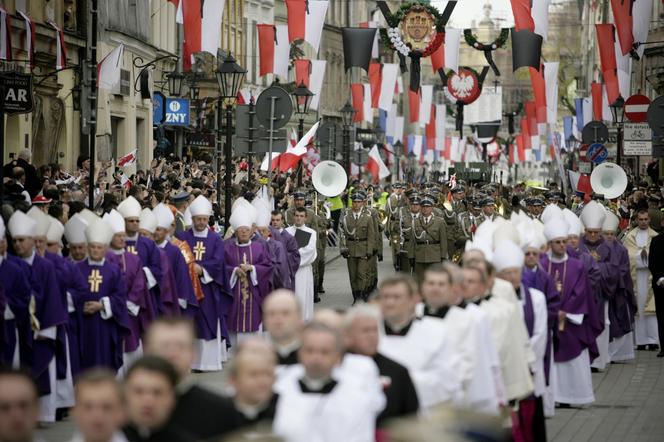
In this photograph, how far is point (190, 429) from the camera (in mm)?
7258

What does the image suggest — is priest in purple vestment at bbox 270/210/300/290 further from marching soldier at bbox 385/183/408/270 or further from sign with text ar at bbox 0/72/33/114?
marching soldier at bbox 385/183/408/270

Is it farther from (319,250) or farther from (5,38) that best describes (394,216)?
(5,38)

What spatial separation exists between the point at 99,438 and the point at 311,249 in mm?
16444

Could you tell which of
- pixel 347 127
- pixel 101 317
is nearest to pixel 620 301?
pixel 101 317

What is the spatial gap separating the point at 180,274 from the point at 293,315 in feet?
30.2

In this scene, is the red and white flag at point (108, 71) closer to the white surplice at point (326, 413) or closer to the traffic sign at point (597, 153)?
the traffic sign at point (597, 153)

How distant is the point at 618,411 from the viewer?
1541cm

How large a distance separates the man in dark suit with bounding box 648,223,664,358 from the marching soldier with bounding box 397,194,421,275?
23.0ft

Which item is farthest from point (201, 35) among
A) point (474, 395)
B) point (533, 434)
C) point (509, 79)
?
point (509, 79)

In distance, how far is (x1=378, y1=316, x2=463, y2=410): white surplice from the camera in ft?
31.6

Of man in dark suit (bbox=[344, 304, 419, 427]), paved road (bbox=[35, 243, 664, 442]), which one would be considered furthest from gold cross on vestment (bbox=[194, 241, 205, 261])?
man in dark suit (bbox=[344, 304, 419, 427])

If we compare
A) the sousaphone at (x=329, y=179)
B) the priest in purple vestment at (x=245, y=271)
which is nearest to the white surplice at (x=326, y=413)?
the priest in purple vestment at (x=245, y=271)

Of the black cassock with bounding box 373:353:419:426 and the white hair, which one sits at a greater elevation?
the white hair

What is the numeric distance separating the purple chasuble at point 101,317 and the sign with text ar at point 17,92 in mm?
5707
